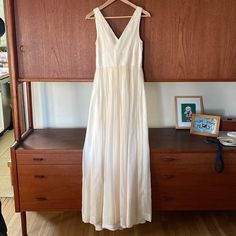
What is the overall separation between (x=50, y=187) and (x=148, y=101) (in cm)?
97

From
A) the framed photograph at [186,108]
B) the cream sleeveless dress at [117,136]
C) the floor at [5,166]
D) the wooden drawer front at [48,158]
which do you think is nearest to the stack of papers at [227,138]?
the framed photograph at [186,108]

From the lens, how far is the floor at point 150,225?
2277 millimetres

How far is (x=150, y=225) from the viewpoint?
2377 millimetres

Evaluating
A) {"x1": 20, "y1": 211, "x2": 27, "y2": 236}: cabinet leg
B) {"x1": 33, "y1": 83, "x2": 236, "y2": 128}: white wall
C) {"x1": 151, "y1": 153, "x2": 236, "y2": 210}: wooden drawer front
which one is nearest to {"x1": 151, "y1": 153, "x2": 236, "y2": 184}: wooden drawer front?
{"x1": 151, "y1": 153, "x2": 236, "y2": 210}: wooden drawer front

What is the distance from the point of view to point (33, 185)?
6.98ft

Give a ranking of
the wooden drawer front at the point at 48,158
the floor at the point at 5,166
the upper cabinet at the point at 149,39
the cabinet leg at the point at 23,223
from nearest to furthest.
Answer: the upper cabinet at the point at 149,39 → the wooden drawer front at the point at 48,158 → the cabinet leg at the point at 23,223 → the floor at the point at 5,166

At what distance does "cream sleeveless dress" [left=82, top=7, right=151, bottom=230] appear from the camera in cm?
196

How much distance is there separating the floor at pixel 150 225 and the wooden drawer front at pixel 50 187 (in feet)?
0.78

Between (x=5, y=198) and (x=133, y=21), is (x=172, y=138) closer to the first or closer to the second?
(x=133, y=21)

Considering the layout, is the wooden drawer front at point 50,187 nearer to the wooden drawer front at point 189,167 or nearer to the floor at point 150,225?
the floor at point 150,225

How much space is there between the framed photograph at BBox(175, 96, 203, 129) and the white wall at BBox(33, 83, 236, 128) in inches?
2.1

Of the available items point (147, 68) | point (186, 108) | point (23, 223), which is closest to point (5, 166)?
point (23, 223)

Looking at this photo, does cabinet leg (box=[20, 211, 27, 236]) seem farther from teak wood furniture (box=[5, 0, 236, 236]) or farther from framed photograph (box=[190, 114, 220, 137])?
framed photograph (box=[190, 114, 220, 137])

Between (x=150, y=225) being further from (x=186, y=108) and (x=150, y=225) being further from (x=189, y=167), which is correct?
(x=186, y=108)
